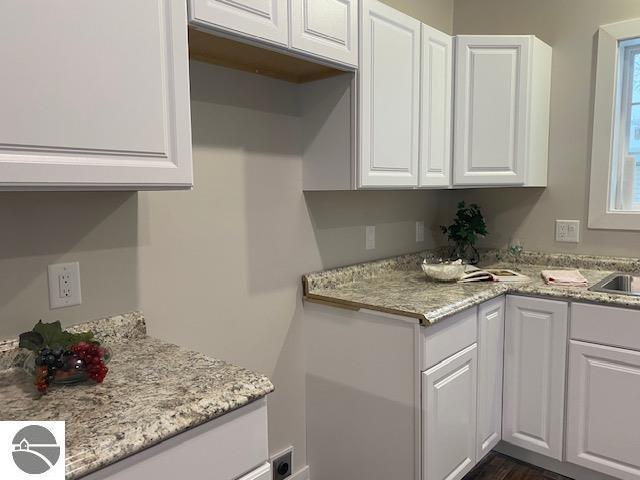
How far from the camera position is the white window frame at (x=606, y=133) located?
231cm

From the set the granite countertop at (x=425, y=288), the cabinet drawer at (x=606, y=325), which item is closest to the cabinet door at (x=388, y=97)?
the granite countertop at (x=425, y=288)

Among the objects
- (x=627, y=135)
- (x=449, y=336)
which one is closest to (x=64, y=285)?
(x=449, y=336)

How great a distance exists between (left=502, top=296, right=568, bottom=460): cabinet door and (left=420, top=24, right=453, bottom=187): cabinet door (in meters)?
0.68

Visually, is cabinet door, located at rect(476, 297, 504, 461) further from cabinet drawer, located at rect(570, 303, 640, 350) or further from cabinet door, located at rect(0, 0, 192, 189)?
cabinet door, located at rect(0, 0, 192, 189)

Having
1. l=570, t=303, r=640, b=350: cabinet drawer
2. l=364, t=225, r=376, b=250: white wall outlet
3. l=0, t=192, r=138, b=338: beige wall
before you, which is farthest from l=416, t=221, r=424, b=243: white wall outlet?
l=0, t=192, r=138, b=338: beige wall

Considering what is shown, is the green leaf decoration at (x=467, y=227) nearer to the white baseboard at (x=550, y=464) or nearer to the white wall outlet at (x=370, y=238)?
the white wall outlet at (x=370, y=238)

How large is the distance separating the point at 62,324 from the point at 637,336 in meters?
2.01

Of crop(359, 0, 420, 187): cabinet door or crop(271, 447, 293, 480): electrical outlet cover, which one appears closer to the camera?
crop(359, 0, 420, 187): cabinet door

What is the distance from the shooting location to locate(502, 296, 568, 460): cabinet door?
6.66ft

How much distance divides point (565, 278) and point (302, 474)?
1.46m

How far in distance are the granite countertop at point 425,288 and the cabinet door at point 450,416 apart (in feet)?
0.72

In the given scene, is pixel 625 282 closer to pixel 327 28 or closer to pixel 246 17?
pixel 327 28

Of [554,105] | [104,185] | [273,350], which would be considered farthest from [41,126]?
[554,105]

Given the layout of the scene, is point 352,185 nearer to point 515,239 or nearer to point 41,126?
point 41,126
